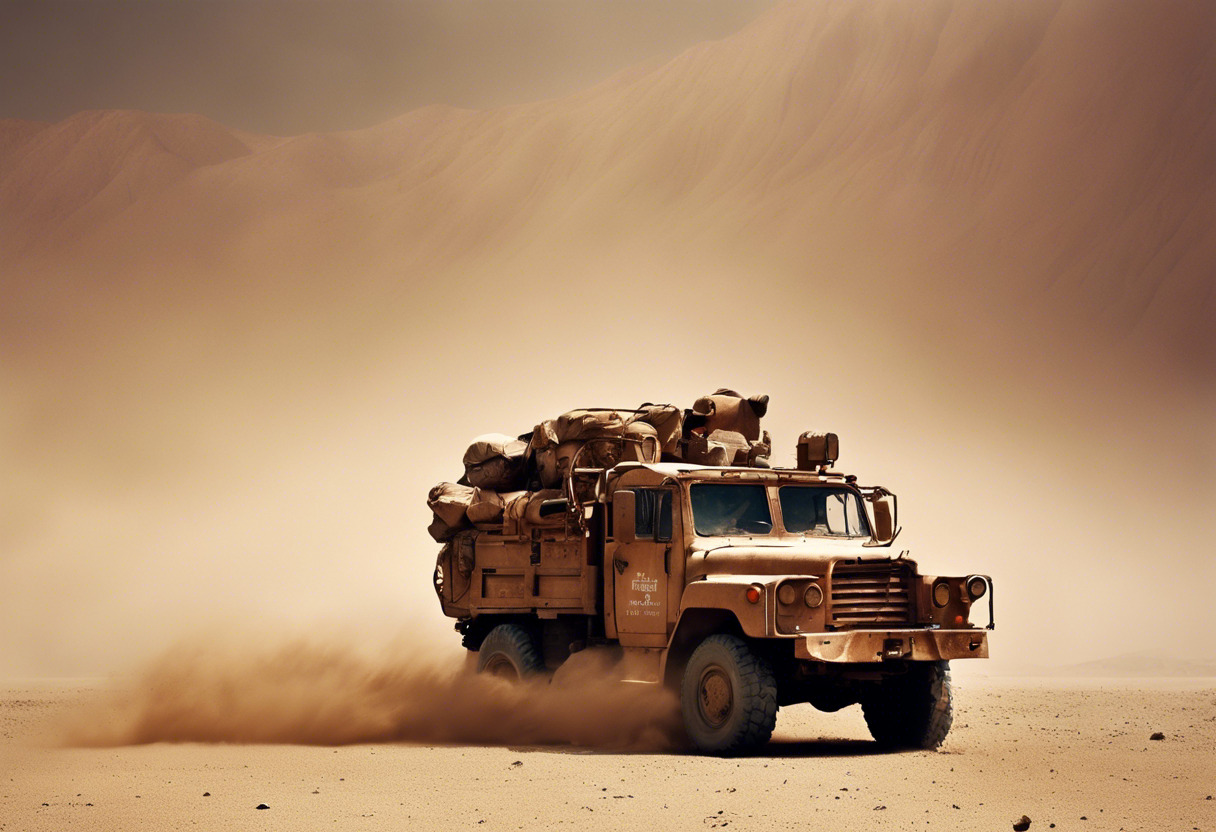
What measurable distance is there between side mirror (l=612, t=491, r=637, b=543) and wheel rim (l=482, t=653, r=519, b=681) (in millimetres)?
2636

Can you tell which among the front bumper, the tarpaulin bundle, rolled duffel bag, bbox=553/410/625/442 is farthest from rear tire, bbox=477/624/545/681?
the front bumper

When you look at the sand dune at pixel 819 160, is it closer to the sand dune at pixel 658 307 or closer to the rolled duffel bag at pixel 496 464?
the sand dune at pixel 658 307

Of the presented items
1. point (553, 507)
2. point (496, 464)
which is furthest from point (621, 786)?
point (496, 464)

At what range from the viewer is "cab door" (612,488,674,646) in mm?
13664

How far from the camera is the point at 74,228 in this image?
72875 millimetres

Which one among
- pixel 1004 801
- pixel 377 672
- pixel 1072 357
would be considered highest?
pixel 1072 357

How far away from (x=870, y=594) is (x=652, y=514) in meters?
2.11

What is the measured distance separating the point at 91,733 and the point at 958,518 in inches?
1319

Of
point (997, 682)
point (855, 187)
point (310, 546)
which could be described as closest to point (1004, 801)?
point (997, 682)

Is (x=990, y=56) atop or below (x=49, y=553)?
atop

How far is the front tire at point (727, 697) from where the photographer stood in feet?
40.2

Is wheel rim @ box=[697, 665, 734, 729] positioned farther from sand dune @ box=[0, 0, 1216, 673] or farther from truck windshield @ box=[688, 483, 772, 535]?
sand dune @ box=[0, 0, 1216, 673]

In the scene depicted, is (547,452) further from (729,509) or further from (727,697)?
(727,697)

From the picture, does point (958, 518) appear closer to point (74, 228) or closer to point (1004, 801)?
point (1004, 801)
